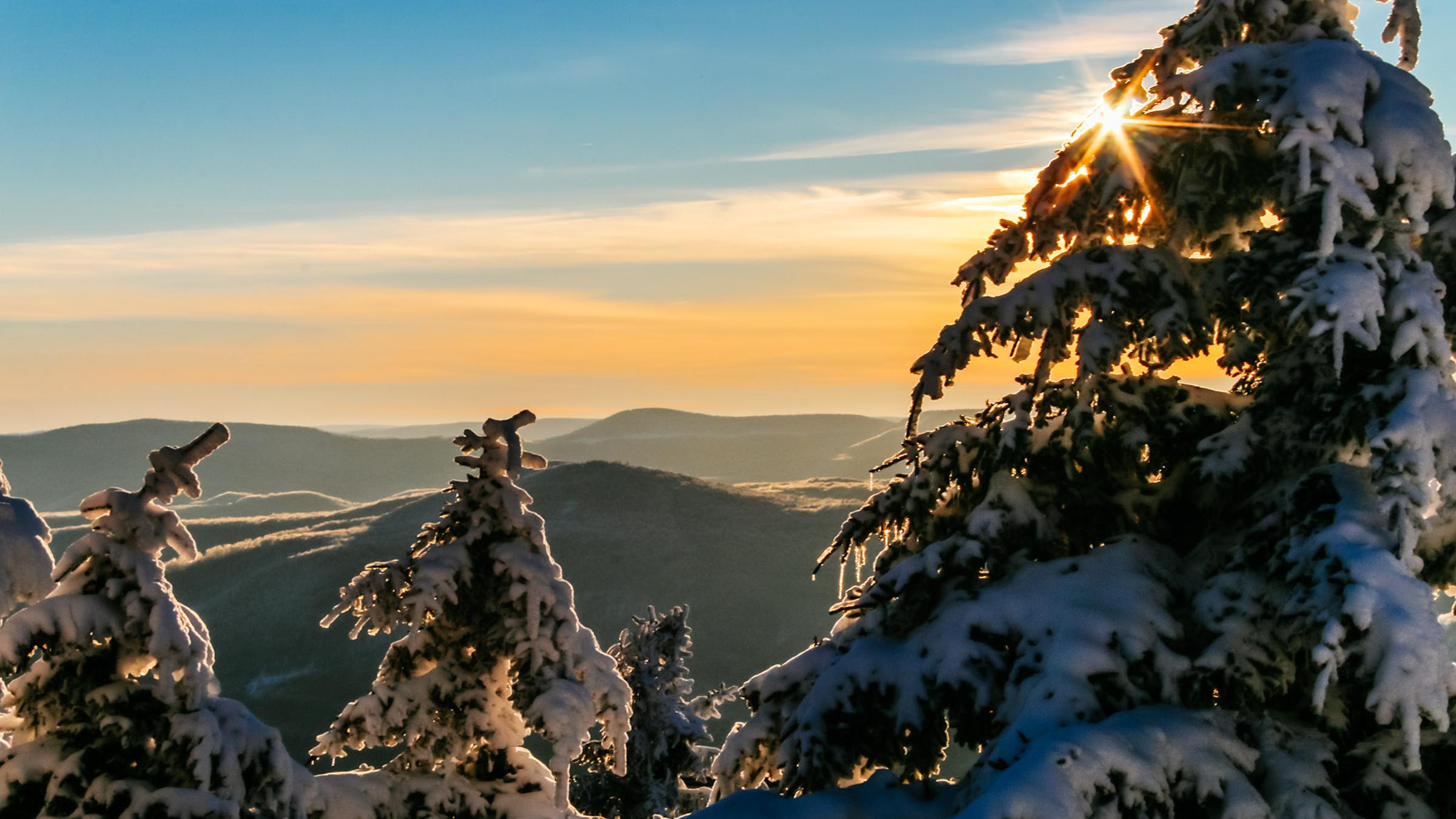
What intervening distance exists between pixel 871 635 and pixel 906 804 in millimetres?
1213

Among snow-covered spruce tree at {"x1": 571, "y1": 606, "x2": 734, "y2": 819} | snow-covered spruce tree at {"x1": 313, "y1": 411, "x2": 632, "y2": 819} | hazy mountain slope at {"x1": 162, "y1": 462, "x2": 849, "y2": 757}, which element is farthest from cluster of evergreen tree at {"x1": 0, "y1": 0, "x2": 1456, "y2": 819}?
hazy mountain slope at {"x1": 162, "y1": 462, "x2": 849, "y2": 757}

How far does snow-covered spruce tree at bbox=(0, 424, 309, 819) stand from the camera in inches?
362

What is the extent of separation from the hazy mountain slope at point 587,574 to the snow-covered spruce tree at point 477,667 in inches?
1864

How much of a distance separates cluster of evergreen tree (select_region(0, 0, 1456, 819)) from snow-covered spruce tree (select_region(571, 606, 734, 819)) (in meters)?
13.9

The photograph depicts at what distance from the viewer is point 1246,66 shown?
7.44 m

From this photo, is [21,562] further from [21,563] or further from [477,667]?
[477,667]

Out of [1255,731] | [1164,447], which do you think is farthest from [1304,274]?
[1255,731]

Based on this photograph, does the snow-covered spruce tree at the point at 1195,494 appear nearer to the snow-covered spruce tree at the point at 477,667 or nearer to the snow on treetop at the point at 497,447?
the snow-covered spruce tree at the point at 477,667

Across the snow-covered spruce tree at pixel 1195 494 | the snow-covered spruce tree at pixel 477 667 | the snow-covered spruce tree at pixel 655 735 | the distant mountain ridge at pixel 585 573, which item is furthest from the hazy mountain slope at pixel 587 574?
the snow-covered spruce tree at pixel 1195 494

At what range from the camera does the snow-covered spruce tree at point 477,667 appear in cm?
1204

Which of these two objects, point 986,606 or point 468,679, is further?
point 468,679

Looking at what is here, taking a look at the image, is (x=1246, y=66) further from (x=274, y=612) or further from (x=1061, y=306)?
(x=274, y=612)

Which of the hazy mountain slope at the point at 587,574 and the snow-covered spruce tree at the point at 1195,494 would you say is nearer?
the snow-covered spruce tree at the point at 1195,494

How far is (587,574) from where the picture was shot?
88375mm
